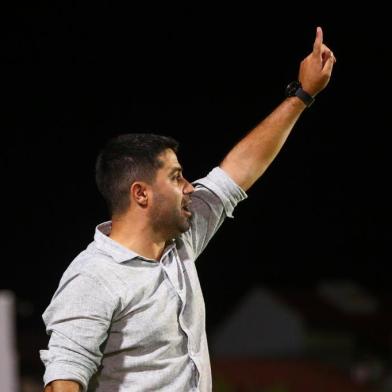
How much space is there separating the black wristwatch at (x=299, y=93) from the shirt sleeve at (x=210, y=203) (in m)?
0.31

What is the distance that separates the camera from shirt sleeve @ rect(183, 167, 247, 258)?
2.70 m

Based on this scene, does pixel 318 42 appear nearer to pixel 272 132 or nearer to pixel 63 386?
pixel 272 132

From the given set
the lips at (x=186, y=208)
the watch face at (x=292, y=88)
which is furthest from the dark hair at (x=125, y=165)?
the watch face at (x=292, y=88)

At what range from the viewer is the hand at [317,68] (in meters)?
2.75

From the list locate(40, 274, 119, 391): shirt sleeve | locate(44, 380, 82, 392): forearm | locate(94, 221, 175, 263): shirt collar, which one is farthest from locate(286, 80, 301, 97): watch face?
locate(44, 380, 82, 392): forearm

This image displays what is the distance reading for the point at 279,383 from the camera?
10633 mm

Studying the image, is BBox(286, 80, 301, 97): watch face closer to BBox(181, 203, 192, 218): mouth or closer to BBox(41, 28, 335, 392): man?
BBox(41, 28, 335, 392): man

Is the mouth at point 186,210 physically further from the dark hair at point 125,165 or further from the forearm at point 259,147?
the forearm at point 259,147

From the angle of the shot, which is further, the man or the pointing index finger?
the pointing index finger

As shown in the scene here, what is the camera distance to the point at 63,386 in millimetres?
2188

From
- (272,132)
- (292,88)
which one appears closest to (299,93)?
(292,88)

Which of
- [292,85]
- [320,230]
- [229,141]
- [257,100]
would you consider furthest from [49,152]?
[292,85]

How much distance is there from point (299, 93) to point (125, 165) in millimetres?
600

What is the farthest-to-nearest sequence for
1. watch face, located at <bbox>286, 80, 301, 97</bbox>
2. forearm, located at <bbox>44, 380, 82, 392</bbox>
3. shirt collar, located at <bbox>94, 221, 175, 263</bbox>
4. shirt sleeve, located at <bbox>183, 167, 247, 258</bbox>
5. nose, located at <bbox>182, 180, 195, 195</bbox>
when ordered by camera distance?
watch face, located at <bbox>286, 80, 301, 97</bbox> < shirt sleeve, located at <bbox>183, 167, 247, 258</bbox> < nose, located at <bbox>182, 180, 195, 195</bbox> < shirt collar, located at <bbox>94, 221, 175, 263</bbox> < forearm, located at <bbox>44, 380, 82, 392</bbox>
